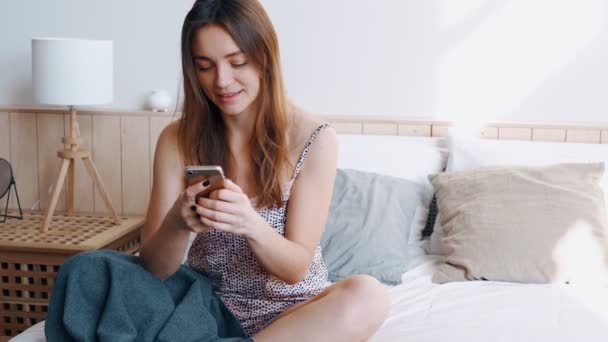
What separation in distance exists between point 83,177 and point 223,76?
156cm

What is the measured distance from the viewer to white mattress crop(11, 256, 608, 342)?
1.51 meters

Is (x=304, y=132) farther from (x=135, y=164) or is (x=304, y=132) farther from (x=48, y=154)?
(x=48, y=154)

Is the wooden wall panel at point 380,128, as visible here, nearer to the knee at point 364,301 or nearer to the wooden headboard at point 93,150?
the wooden headboard at point 93,150

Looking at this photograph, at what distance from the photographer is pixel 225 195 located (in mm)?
1227

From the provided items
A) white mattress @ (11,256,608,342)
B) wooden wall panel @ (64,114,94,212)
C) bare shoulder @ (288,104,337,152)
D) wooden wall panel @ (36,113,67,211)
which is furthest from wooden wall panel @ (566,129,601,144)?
wooden wall panel @ (36,113,67,211)

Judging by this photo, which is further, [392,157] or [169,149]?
[392,157]

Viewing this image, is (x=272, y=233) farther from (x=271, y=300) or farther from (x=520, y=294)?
(x=520, y=294)

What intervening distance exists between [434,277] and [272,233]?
751 mm

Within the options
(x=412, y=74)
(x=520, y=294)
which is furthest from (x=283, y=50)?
(x=520, y=294)

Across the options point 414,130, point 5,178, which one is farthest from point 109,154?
point 414,130

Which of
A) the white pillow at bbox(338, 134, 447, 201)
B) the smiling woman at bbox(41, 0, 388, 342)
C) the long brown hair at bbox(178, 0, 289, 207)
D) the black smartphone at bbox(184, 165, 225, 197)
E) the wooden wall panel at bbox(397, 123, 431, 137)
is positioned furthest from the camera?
the wooden wall panel at bbox(397, 123, 431, 137)

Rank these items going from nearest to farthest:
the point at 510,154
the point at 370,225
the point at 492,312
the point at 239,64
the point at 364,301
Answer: the point at 364,301, the point at 239,64, the point at 492,312, the point at 370,225, the point at 510,154

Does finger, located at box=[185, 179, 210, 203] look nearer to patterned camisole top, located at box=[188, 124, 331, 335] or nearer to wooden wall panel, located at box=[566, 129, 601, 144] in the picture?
patterned camisole top, located at box=[188, 124, 331, 335]

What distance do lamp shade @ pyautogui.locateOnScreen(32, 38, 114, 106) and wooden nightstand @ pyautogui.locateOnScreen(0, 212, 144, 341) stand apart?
0.45 meters
